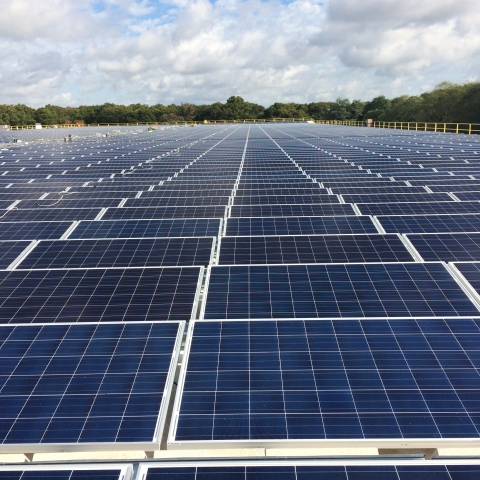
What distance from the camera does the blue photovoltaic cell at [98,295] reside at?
696cm

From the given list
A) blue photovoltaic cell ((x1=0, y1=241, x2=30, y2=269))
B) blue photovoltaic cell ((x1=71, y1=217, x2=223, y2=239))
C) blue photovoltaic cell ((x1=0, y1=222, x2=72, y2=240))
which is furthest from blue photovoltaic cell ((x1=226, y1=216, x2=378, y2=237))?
blue photovoltaic cell ((x1=0, y1=241, x2=30, y2=269))

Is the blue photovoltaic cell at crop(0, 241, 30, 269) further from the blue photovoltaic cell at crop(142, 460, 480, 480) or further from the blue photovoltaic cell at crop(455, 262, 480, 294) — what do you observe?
the blue photovoltaic cell at crop(455, 262, 480, 294)

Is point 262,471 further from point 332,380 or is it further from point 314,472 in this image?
point 332,380

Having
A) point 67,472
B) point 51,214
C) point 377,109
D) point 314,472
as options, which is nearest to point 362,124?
point 377,109

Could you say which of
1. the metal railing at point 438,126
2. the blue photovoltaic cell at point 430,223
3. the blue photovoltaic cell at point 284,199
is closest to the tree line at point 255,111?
the metal railing at point 438,126

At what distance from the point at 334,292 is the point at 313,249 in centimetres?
237

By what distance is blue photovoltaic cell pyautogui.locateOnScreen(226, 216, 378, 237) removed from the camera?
11.5 m

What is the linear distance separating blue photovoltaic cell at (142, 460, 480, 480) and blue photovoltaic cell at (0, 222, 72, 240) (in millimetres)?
9665

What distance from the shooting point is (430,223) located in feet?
39.1

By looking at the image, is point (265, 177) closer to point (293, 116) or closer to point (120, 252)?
point (120, 252)

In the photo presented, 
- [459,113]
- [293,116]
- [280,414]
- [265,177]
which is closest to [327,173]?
[265,177]

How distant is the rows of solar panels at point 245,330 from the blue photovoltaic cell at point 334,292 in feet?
0.11

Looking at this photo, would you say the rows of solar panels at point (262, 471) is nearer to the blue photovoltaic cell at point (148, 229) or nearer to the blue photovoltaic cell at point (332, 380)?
the blue photovoltaic cell at point (332, 380)

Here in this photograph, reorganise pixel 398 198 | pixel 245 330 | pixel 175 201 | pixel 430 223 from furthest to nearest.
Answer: pixel 398 198 < pixel 175 201 < pixel 430 223 < pixel 245 330
